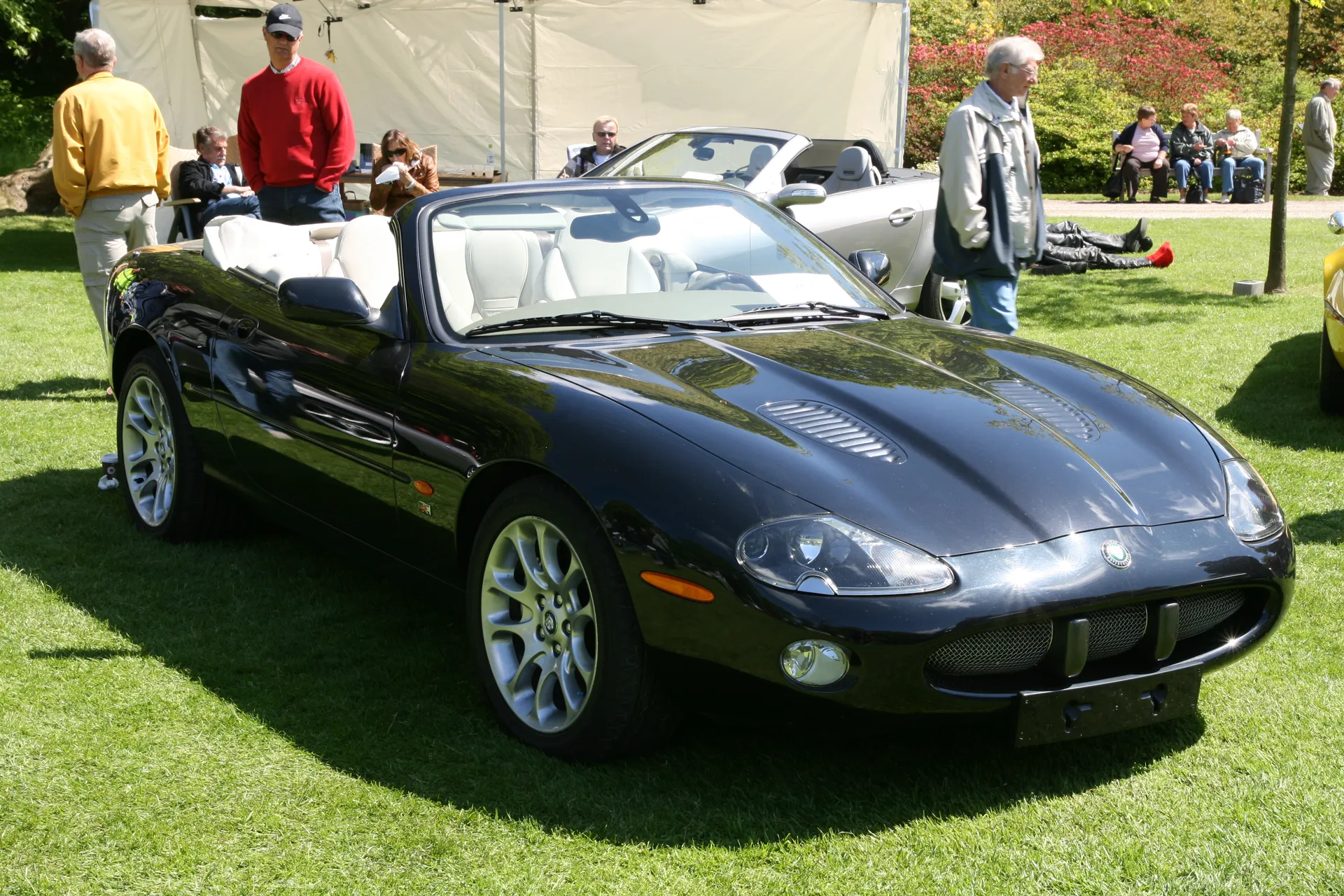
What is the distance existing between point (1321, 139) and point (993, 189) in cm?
1922

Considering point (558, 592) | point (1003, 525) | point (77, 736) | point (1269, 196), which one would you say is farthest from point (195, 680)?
point (1269, 196)

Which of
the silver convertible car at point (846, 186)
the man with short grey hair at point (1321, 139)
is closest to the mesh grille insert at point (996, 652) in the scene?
the silver convertible car at point (846, 186)

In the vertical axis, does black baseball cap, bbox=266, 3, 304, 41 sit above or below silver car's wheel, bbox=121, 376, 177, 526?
above

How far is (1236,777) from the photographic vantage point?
11.1 feet

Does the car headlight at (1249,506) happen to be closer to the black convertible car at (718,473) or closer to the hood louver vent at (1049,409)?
the black convertible car at (718,473)

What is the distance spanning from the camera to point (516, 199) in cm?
462

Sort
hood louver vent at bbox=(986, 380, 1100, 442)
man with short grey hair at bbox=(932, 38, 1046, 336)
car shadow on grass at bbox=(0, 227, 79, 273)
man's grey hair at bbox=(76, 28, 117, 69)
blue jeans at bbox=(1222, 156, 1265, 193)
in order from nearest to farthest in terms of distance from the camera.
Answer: hood louver vent at bbox=(986, 380, 1100, 442), man with short grey hair at bbox=(932, 38, 1046, 336), man's grey hair at bbox=(76, 28, 117, 69), car shadow on grass at bbox=(0, 227, 79, 273), blue jeans at bbox=(1222, 156, 1265, 193)

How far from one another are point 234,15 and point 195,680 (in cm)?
1430

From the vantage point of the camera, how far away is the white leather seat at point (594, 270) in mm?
4426

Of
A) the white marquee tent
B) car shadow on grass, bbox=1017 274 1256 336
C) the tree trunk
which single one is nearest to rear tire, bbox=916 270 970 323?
car shadow on grass, bbox=1017 274 1256 336

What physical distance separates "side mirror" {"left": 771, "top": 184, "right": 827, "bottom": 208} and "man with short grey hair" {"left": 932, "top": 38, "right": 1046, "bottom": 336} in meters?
0.85

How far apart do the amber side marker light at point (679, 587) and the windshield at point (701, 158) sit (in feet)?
24.4

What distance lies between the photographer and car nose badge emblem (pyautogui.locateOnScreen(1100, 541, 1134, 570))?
3107mm

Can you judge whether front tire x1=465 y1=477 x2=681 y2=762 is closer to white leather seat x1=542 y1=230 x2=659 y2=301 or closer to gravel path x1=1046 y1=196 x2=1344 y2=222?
white leather seat x1=542 y1=230 x2=659 y2=301
